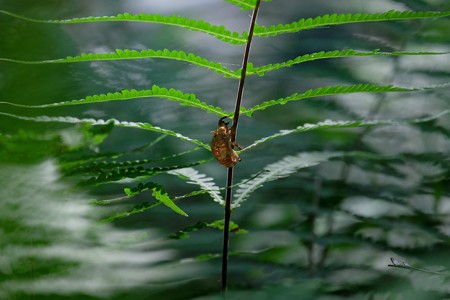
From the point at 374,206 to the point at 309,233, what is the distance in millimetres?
102

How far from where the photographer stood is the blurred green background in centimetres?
27

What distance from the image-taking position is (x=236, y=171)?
0.84 metres

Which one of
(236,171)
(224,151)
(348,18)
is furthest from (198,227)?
(236,171)

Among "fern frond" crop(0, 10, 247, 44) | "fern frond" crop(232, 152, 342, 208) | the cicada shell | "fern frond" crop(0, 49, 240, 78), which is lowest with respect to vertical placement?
"fern frond" crop(232, 152, 342, 208)

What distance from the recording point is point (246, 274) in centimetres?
66

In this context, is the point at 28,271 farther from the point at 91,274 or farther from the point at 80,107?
the point at 80,107

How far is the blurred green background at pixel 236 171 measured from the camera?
0.27 metres

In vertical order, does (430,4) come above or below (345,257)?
above

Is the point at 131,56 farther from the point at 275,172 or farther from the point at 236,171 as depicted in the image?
the point at 236,171

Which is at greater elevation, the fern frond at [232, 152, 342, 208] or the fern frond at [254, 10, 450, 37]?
the fern frond at [254, 10, 450, 37]

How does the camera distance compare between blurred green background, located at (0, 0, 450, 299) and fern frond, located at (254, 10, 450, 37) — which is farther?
fern frond, located at (254, 10, 450, 37)

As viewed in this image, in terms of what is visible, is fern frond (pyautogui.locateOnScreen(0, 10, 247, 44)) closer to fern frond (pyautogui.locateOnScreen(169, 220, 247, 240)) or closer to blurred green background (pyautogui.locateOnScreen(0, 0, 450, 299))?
blurred green background (pyautogui.locateOnScreen(0, 0, 450, 299))

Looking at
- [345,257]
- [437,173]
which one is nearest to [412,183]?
[437,173]

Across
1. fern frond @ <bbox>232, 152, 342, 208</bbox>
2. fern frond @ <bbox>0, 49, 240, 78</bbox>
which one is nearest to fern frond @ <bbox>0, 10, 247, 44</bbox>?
fern frond @ <bbox>0, 49, 240, 78</bbox>
